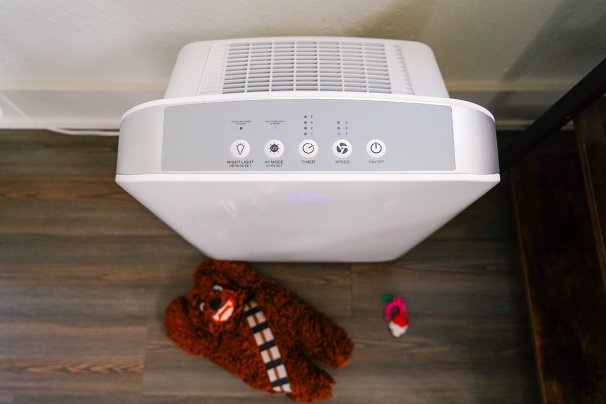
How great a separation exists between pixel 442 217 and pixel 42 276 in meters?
0.89

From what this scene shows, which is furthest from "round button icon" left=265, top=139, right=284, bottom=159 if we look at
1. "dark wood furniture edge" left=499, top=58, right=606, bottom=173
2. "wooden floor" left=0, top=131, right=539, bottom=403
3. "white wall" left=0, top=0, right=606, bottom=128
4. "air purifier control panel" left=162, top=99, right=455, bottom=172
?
"wooden floor" left=0, top=131, right=539, bottom=403

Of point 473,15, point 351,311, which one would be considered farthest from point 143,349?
point 473,15

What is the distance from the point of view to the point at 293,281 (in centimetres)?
105

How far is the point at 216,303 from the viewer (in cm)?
97

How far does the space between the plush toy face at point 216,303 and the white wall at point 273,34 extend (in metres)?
0.42

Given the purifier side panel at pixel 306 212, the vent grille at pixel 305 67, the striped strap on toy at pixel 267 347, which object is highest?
the vent grille at pixel 305 67

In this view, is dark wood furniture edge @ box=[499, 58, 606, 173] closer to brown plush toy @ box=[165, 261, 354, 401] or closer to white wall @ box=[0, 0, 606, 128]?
white wall @ box=[0, 0, 606, 128]

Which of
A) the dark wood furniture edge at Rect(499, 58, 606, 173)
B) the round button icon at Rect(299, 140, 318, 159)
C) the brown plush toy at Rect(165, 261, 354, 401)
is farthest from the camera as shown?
the brown plush toy at Rect(165, 261, 354, 401)

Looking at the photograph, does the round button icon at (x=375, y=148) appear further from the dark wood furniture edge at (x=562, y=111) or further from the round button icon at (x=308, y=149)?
the dark wood furniture edge at (x=562, y=111)

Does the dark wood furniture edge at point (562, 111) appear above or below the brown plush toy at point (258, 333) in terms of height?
above

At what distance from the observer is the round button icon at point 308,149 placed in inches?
20.4

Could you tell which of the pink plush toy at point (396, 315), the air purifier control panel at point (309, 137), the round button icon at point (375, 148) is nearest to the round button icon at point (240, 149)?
the air purifier control panel at point (309, 137)

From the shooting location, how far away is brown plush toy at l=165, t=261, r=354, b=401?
96cm

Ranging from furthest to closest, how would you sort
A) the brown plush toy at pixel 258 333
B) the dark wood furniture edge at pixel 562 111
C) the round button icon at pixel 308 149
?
1. the brown plush toy at pixel 258 333
2. the dark wood furniture edge at pixel 562 111
3. the round button icon at pixel 308 149
